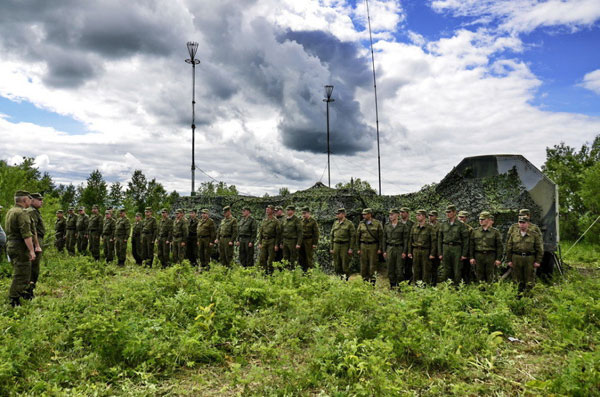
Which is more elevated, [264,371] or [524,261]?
[524,261]

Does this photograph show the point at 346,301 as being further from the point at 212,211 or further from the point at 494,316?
the point at 212,211

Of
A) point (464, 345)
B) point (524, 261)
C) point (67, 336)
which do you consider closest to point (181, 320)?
point (67, 336)

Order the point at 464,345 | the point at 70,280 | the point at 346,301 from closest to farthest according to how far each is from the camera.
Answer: the point at 464,345 < the point at 346,301 < the point at 70,280

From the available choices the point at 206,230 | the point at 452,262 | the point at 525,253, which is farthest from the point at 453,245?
the point at 206,230

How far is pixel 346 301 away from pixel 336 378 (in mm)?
1877

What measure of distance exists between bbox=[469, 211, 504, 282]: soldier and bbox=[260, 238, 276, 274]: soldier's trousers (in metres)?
4.44

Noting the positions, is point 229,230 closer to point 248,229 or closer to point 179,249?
point 248,229

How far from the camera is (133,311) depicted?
5.28 meters

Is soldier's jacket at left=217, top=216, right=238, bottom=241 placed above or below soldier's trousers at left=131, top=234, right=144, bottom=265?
above

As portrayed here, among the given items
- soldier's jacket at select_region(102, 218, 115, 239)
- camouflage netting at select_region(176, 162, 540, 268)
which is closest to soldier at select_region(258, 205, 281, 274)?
camouflage netting at select_region(176, 162, 540, 268)

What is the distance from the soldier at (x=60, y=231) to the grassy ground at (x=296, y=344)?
9.68m

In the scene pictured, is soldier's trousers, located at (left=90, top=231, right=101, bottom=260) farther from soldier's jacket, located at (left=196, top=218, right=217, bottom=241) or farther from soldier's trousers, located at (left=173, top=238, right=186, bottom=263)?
soldier's jacket, located at (left=196, top=218, right=217, bottom=241)

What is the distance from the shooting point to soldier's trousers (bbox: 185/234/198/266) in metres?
11.4

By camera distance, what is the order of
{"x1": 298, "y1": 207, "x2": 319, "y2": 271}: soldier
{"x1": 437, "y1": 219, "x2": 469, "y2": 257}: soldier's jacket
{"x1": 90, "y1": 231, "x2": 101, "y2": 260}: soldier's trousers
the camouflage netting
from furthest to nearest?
{"x1": 90, "y1": 231, "x2": 101, "y2": 260}: soldier's trousers
{"x1": 298, "y1": 207, "x2": 319, "y2": 271}: soldier
the camouflage netting
{"x1": 437, "y1": 219, "x2": 469, "y2": 257}: soldier's jacket
